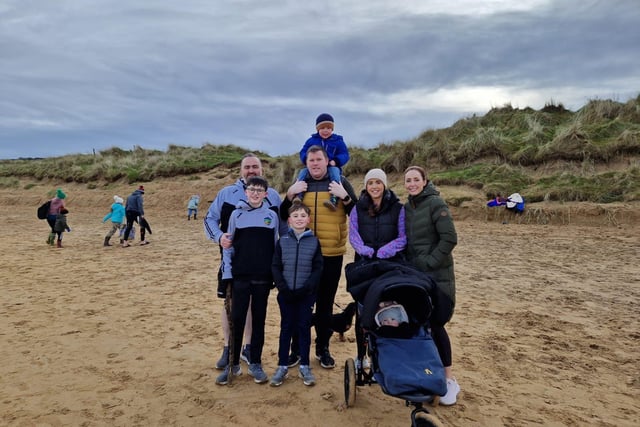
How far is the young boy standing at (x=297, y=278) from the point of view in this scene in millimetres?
3816

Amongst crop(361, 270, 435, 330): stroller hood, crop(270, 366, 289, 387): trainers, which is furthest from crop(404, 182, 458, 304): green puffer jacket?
crop(270, 366, 289, 387): trainers

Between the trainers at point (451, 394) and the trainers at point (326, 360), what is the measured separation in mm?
1224

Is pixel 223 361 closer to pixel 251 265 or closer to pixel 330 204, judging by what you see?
pixel 251 265

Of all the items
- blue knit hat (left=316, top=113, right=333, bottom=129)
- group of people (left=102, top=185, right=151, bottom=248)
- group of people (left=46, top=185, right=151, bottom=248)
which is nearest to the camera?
blue knit hat (left=316, top=113, right=333, bottom=129)

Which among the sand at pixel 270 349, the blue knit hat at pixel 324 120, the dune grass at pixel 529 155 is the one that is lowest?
the sand at pixel 270 349

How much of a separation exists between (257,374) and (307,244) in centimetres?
140

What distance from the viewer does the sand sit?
343cm

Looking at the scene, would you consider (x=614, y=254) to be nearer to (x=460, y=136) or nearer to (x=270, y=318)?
(x=270, y=318)

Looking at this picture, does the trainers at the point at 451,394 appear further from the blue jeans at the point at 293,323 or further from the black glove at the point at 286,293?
the black glove at the point at 286,293

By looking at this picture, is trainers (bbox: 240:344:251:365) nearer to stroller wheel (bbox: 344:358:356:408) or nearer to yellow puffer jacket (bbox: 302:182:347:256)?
stroller wheel (bbox: 344:358:356:408)

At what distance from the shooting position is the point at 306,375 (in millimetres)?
3918

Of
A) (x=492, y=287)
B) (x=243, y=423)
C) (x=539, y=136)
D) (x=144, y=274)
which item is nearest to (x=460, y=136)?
(x=539, y=136)

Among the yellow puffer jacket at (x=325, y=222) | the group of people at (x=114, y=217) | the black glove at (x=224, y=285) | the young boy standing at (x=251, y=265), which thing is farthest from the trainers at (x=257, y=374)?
the group of people at (x=114, y=217)

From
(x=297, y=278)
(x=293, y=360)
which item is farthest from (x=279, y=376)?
(x=297, y=278)
